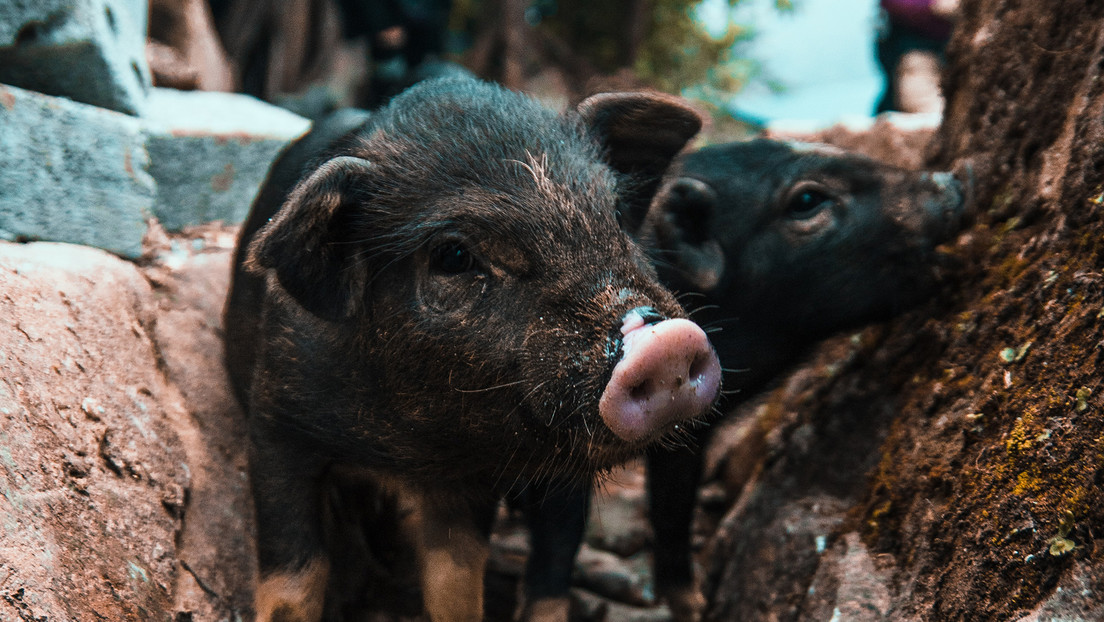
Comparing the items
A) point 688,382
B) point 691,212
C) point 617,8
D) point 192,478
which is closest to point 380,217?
point 688,382

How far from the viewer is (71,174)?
304cm

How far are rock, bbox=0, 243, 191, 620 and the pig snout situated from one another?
1.28 m

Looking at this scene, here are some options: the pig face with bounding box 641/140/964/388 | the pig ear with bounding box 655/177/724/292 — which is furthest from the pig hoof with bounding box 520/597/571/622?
the pig ear with bounding box 655/177/724/292

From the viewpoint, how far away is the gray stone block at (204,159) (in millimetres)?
3666

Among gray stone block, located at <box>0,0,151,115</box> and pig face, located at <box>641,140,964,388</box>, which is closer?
gray stone block, located at <box>0,0,151,115</box>

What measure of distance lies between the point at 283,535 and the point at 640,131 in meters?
1.62

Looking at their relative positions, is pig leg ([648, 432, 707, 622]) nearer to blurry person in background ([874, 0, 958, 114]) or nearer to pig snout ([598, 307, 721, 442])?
pig snout ([598, 307, 721, 442])

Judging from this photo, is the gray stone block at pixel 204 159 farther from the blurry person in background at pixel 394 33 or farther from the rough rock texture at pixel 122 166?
the blurry person in background at pixel 394 33

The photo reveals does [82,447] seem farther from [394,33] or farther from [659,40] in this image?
[659,40]

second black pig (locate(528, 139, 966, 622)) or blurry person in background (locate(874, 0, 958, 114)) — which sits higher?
blurry person in background (locate(874, 0, 958, 114))

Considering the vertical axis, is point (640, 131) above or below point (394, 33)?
above

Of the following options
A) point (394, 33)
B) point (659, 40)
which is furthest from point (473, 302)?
point (659, 40)

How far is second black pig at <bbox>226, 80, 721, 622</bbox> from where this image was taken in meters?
1.98

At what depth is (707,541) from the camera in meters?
4.23
